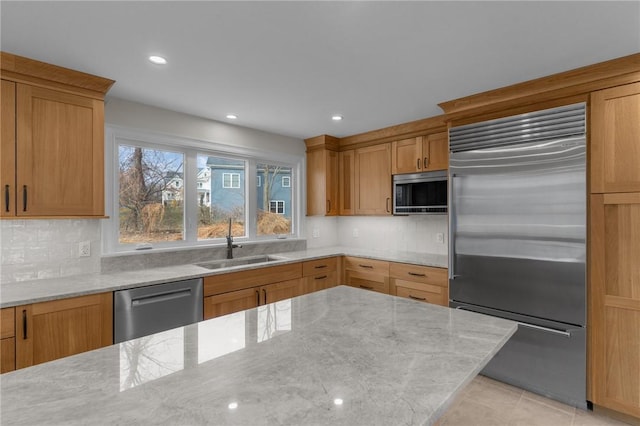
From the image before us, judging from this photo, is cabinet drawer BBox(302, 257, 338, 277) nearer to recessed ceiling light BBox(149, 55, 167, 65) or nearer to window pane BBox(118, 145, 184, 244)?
window pane BBox(118, 145, 184, 244)

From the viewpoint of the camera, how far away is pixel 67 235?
2436 mm

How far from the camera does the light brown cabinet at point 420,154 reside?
3.22 m

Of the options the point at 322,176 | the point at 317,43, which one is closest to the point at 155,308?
the point at 317,43

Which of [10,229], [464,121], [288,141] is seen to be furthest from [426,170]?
[10,229]

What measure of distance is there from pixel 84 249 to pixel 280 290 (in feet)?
5.47

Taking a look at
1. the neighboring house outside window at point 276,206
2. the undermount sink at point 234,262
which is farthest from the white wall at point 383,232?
the undermount sink at point 234,262

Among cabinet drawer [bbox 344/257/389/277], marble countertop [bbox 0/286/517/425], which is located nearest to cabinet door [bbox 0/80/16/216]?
marble countertop [bbox 0/286/517/425]

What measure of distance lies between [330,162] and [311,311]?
2851mm

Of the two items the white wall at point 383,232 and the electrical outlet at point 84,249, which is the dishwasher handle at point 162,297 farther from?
the white wall at point 383,232

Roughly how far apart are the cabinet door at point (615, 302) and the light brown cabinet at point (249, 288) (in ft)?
7.87

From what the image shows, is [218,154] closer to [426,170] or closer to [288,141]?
[288,141]

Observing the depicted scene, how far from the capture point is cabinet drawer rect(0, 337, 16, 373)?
5.85 ft

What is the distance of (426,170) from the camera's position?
3348 millimetres

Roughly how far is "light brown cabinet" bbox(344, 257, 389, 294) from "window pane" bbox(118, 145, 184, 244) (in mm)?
1855
